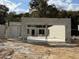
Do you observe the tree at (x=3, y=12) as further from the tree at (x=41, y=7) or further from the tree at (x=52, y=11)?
the tree at (x=52, y=11)

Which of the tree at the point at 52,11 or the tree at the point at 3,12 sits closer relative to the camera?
the tree at the point at 52,11

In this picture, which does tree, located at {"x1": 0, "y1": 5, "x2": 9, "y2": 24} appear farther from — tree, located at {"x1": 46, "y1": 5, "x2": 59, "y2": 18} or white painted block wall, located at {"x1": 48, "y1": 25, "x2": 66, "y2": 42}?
white painted block wall, located at {"x1": 48, "y1": 25, "x2": 66, "y2": 42}

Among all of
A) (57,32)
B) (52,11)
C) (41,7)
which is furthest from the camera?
(41,7)

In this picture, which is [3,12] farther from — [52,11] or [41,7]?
[52,11]

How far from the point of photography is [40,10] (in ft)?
226

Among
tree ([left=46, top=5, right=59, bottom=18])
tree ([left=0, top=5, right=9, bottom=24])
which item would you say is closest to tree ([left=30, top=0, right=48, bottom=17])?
tree ([left=46, top=5, right=59, bottom=18])

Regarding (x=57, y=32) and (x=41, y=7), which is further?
(x=41, y=7)

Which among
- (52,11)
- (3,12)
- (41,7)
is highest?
(41,7)

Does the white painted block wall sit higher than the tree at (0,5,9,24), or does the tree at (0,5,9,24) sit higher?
the tree at (0,5,9,24)

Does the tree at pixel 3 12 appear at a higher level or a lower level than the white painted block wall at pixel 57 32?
higher

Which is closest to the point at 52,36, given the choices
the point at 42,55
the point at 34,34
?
the point at 34,34

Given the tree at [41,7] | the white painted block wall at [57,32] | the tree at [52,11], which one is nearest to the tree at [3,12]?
the tree at [41,7]

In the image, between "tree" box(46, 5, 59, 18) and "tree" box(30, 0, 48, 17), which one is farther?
"tree" box(30, 0, 48, 17)

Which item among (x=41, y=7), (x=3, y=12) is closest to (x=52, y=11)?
(x=41, y=7)
